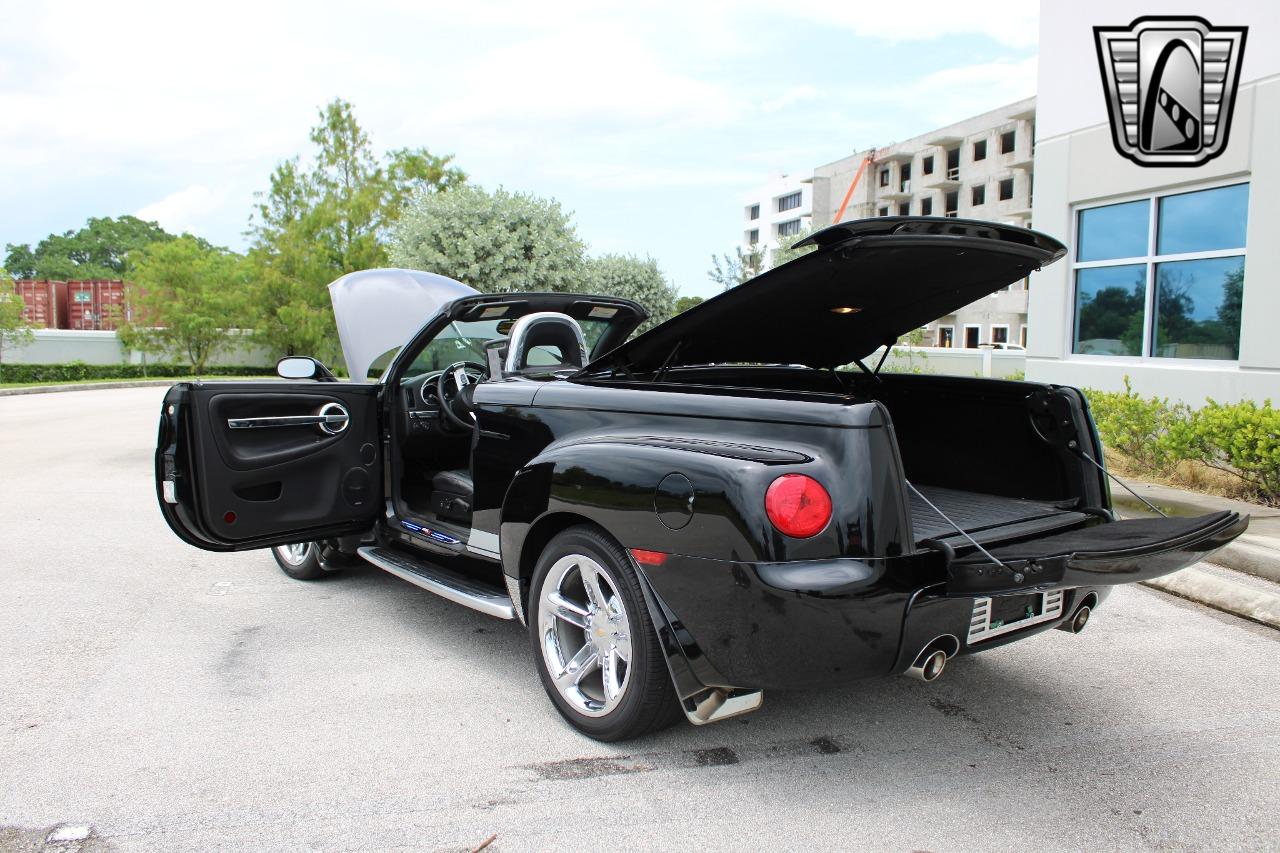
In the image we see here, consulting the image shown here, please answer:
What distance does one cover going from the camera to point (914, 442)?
14.4 ft

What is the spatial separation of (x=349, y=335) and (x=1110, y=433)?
7128 mm

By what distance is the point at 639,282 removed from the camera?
60.9 feet

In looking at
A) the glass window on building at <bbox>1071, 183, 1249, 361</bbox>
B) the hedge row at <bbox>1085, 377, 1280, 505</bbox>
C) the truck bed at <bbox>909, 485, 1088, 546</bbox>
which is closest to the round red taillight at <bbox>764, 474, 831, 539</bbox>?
the truck bed at <bbox>909, 485, 1088, 546</bbox>

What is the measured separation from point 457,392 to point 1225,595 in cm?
438

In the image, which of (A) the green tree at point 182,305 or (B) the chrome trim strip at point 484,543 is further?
(A) the green tree at point 182,305

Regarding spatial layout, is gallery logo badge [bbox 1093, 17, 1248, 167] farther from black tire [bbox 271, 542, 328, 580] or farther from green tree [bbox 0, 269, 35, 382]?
green tree [bbox 0, 269, 35, 382]

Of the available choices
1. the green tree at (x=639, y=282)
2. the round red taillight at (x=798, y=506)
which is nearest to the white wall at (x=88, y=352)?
the green tree at (x=639, y=282)

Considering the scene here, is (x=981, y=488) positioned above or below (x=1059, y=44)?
below

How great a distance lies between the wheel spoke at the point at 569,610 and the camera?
11.0 ft

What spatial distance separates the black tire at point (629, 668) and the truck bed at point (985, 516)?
916 millimetres

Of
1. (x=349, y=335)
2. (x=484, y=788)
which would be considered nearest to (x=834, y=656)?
(x=484, y=788)

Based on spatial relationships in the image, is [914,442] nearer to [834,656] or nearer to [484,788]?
[834,656]

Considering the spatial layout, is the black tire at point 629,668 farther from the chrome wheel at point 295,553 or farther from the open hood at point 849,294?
the chrome wheel at point 295,553

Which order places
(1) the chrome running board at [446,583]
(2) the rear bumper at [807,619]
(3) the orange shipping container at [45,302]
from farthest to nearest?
(3) the orange shipping container at [45,302] < (1) the chrome running board at [446,583] < (2) the rear bumper at [807,619]
